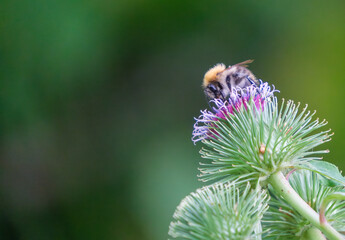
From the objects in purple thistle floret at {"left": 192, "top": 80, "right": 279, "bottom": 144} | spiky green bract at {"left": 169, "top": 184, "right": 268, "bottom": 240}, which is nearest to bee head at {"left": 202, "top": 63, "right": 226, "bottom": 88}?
purple thistle floret at {"left": 192, "top": 80, "right": 279, "bottom": 144}

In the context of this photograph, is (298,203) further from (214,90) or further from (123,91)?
(123,91)

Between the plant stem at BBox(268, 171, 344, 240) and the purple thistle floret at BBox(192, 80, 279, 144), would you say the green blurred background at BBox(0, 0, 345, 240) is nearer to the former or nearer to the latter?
the purple thistle floret at BBox(192, 80, 279, 144)

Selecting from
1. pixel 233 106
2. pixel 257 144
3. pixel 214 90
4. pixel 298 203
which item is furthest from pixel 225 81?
pixel 298 203

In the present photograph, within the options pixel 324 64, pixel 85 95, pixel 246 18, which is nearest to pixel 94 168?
pixel 85 95

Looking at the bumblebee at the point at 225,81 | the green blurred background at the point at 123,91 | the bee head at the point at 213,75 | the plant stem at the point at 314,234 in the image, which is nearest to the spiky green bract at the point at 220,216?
the plant stem at the point at 314,234

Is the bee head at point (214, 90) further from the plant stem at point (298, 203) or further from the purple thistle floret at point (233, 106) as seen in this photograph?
the plant stem at point (298, 203)

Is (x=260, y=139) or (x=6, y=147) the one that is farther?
(x=6, y=147)

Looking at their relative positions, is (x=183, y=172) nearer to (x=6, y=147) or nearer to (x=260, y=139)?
(x=6, y=147)
